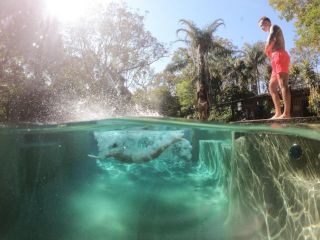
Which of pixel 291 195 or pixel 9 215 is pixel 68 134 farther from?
pixel 291 195

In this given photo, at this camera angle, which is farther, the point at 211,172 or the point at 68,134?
the point at 211,172

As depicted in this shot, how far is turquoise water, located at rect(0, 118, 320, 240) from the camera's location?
550 cm

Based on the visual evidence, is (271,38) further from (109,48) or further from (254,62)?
(254,62)

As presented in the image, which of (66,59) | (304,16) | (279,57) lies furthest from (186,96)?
(279,57)

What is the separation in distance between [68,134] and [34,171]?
5.69 ft

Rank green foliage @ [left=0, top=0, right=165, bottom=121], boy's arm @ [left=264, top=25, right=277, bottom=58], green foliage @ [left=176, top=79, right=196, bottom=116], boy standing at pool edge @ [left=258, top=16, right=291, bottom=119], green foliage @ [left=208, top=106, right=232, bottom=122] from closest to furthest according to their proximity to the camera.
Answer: boy standing at pool edge @ [left=258, top=16, right=291, bottom=119]
boy's arm @ [left=264, top=25, right=277, bottom=58]
green foliage @ [left=0, top=0, right=165, bottom=121]
green foliage @ [left=208, top=106, right=232, bottom=122]
green foliage @ [left=176, top=79, right=196, bottom=116]

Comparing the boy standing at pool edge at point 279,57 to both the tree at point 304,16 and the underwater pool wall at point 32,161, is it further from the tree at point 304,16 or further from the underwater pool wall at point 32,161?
the tree at point 304,16

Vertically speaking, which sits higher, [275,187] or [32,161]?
[32,161]

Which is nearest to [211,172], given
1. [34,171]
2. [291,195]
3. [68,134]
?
[68,134]

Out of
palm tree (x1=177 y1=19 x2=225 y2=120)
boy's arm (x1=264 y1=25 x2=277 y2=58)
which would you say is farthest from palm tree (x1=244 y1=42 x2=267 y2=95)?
boy's arm (x1=264 y1=25 x2=277 y2=58)

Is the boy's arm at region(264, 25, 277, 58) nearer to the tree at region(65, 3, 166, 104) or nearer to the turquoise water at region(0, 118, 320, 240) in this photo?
the turquoise water at region(0, 118, 320, 240)

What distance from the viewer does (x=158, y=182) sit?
13438 mm

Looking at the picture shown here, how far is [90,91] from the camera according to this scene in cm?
2808

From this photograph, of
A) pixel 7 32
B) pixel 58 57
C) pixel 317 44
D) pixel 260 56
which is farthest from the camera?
pixel 260 56
